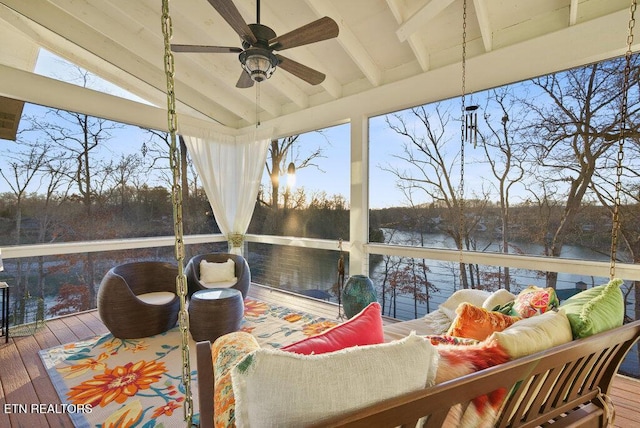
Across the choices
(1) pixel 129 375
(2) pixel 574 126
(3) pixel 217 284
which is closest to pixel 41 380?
(1) pixel 129 375

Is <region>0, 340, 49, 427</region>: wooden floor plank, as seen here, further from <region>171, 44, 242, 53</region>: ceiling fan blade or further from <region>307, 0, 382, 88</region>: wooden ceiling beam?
<region>307, 0, 382, 88</region>: wooden ceiling beam

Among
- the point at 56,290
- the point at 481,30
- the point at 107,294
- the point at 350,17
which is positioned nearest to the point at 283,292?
the point at 107,294

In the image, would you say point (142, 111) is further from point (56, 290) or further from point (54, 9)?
point (56, 290)

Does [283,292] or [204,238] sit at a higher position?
[204,238]

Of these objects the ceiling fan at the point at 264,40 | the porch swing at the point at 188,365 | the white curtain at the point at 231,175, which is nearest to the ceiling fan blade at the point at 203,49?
the ceiling fan at the point at 264,40

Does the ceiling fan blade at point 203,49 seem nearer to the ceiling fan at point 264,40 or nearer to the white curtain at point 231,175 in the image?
the ceiling fan at point 264,40

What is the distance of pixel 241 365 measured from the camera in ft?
2.35

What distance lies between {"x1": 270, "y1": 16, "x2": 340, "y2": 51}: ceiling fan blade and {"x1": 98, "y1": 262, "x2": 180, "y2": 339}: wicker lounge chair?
2619 millimetres

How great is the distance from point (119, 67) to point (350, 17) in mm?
2962

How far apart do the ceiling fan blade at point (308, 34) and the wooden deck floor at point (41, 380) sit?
2856 mm

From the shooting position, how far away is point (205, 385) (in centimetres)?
115

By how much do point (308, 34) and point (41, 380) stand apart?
3.27 metres

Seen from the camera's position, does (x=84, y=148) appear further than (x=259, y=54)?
Yes

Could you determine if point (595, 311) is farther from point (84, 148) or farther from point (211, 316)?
point (84, 148)
